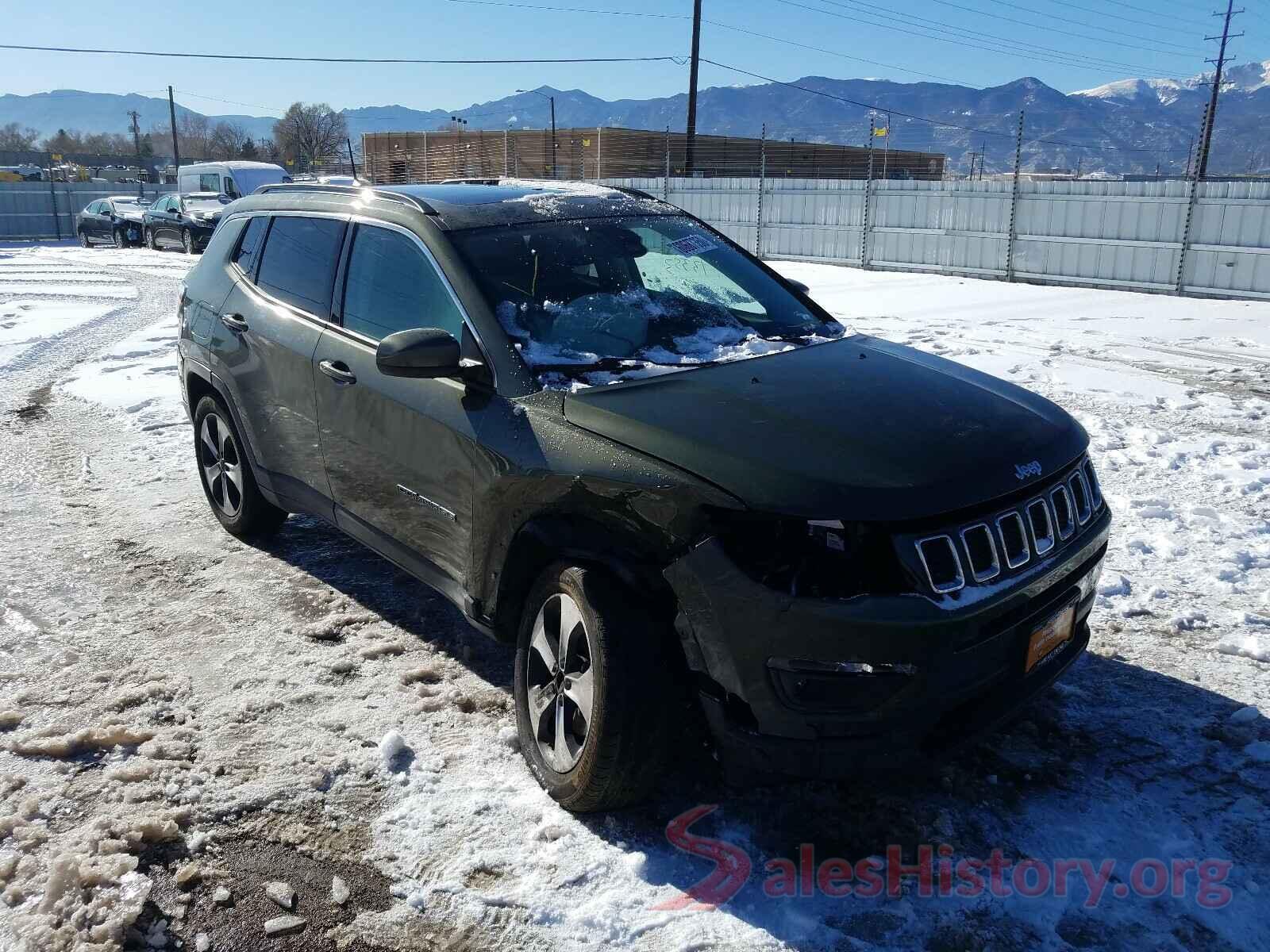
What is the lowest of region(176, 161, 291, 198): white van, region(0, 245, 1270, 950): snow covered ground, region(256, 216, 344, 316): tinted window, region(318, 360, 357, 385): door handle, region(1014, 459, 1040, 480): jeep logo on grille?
region(0, 245, 1270, 950): snow covered ground

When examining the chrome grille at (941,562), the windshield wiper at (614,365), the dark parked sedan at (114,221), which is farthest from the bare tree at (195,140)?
the chrome grille at (941,562)

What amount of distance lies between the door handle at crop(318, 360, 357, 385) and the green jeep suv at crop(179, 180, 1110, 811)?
1 cm

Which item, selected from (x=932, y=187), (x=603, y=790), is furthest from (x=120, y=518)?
(x=932, y=187)

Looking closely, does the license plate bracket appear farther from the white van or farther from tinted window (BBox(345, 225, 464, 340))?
the white van

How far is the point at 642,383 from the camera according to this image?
317 cm

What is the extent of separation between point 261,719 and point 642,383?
71.8 inches

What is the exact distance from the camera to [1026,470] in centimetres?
284

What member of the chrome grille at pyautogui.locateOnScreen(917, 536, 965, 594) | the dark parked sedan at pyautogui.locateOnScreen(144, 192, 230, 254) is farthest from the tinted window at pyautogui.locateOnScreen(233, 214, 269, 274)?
the dark parked sedan at pyautogui.locateOnScreen(144, 192, 230, 254)

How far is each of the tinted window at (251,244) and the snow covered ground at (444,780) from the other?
146 centimetres

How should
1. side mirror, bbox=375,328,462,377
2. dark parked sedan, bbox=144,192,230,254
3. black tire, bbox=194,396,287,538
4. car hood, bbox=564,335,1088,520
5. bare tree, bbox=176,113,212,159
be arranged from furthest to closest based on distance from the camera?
bare tree, bbox=176,113,212,159, dark parked sedan, bbox=144,192,230,254, black tire, bbox=194,396,287,538, side mirror, bbox=375,328,462,377, car hood, bbox=564,335,1088,520

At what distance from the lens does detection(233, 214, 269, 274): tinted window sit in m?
4.94

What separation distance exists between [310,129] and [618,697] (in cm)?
6892

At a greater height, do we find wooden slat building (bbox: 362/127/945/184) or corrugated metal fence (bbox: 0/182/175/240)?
wooden slat building (bbox: 362/127/945/184)

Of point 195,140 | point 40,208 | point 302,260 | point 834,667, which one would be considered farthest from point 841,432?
point 195,140
